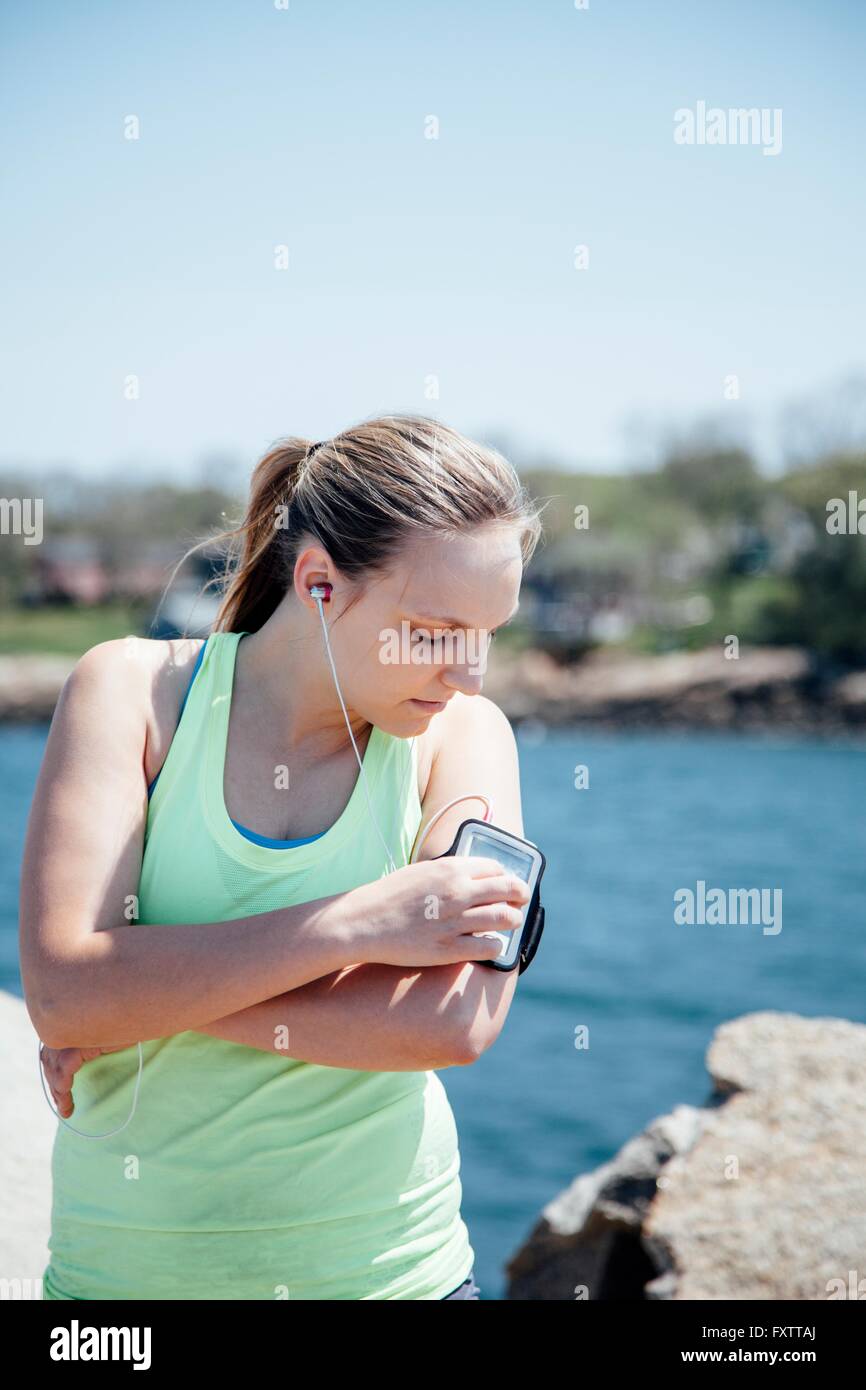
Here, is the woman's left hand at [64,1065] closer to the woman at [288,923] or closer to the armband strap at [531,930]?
the woman at [288,923]

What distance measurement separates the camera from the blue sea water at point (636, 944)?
34.5 feet

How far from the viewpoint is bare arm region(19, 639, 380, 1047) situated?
1.91 m

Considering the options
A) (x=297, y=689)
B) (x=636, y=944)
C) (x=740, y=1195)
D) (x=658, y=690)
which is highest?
(x=297, y=689)

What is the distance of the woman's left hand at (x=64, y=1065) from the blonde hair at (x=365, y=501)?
76 cm

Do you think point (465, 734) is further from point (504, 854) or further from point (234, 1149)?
point (234, 1149)

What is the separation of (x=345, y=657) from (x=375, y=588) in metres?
0.12

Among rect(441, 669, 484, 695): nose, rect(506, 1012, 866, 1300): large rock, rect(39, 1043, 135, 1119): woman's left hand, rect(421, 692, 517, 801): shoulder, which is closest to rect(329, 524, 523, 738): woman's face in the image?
rect(441, 669, 484, 695): nose

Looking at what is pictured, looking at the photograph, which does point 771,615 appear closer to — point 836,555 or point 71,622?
point 836,555

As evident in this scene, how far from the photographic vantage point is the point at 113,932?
192cm

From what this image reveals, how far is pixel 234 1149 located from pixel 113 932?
36cm

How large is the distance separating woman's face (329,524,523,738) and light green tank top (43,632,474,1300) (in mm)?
149

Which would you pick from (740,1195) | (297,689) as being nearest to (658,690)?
(740,1195)

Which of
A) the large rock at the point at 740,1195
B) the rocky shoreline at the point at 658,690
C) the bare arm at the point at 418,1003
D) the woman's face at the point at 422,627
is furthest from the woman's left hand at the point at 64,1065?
the rocky shoreline at the point at 658,690
